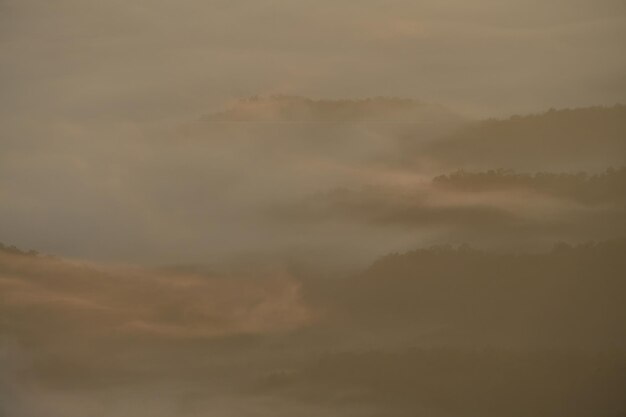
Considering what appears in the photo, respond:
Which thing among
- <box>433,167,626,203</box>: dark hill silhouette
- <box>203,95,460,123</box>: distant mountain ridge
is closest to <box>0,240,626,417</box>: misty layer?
<box>433,167,626,203</box>: dark hill silhouette

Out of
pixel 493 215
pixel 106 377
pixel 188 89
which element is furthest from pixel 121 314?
pixel 493 215

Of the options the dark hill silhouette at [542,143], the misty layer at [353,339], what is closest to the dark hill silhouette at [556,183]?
the dark hill silhouette at [542,143]

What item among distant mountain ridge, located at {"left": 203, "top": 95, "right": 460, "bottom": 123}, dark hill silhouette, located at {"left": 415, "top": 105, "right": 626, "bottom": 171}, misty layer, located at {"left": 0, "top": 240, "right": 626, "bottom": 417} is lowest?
misty layer, located at {"left": 0, "top": 240, "right": 626, "bottom": 417}

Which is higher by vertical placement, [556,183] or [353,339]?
[556,183]

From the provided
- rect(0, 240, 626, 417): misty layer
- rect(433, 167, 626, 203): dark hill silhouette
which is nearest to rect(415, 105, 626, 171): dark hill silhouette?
Result: rect(433, 167, 626, 203): dark hill silhouette

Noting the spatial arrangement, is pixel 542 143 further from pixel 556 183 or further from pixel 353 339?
pixel 353 339

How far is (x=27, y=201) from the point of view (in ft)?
8.42

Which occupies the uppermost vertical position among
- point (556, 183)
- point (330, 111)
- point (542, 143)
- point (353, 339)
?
point (330, 111)

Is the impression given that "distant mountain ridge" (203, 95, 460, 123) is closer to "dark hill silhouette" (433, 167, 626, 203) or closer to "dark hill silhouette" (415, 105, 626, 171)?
"dark hill silhouette" (415, 105, 626, 171)

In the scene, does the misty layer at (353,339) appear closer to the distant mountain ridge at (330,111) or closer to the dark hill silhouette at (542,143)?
the dark hill silhouette at (542,143)

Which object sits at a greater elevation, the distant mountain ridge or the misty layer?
the distant mountain ridge

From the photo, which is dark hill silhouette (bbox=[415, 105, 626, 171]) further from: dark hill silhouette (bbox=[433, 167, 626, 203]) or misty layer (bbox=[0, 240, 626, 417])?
misty layer (bbox=[0, 240, 626, 417])

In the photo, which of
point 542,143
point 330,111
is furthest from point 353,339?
point 542,143

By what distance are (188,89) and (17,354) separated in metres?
0.99
